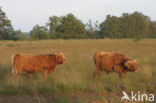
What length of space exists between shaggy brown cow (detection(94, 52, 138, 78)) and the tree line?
37.4 m

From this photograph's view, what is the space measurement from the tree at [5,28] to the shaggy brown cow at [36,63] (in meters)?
41.9

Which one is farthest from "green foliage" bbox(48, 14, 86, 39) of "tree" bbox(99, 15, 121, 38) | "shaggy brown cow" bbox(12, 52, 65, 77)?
"shaggy brown cow" bbox(12, 52, 65, 77)

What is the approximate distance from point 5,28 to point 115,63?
148 ft

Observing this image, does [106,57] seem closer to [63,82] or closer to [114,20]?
[63,82]

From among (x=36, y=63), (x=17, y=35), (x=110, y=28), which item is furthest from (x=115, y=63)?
(x=110, y=28)

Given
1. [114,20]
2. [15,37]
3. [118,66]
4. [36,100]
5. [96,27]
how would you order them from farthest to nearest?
[96,27]
[114,20]
[15,37]
[118,66]
[36,100]

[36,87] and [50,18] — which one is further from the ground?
[50,18]

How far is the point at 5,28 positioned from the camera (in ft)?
160

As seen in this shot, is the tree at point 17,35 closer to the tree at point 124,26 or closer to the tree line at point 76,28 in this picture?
the tree line at point 76,28

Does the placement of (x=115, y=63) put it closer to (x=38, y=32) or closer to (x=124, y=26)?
(x=38, y=32)

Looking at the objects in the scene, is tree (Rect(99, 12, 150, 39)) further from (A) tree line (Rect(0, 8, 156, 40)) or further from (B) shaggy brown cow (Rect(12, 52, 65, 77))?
(B) shaggy brown cow (Rect(12, 52, 65, 77))

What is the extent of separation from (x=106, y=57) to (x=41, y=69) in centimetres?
253

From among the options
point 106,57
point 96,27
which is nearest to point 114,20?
point 96,27

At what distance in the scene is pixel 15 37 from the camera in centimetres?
4869
